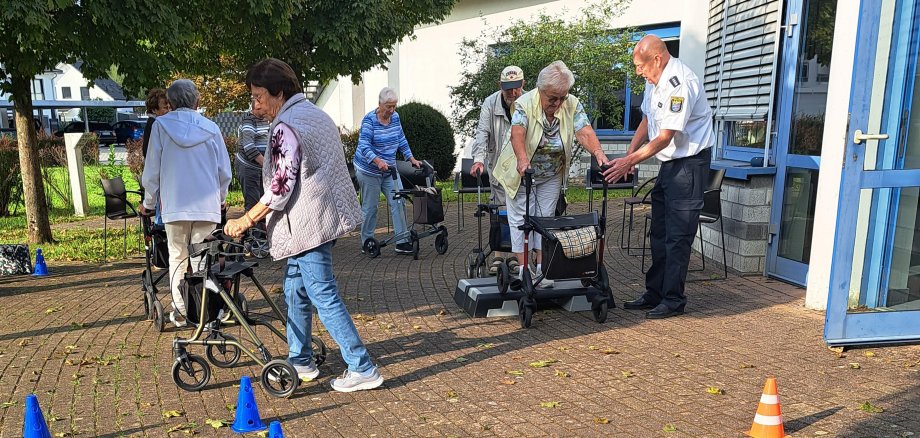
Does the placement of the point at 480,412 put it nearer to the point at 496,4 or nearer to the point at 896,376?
the point at 896,376

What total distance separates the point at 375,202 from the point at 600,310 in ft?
12.6

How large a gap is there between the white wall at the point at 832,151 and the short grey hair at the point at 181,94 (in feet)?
15.7

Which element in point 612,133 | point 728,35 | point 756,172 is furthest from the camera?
point 612,133

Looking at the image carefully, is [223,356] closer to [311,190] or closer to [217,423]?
[217,423]

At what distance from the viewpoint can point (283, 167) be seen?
3.80 metres

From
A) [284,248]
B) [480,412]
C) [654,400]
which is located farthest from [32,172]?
[654,400]

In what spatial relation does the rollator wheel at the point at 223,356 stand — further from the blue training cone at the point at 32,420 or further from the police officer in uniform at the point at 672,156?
the police officer in uniform at the point at 672,156

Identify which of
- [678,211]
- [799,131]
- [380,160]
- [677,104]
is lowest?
[678,211]

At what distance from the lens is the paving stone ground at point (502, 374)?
3.74 metres

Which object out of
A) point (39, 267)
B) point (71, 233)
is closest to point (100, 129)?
point (71, 233)

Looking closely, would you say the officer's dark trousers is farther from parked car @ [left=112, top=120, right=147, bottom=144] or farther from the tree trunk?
parked car @ [left=112, top=120, right=147, bottom=144]

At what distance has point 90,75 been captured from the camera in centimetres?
800

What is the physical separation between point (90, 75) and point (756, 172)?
713 cm

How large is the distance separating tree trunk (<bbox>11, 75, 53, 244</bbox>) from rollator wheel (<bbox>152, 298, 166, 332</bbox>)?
4.75m
